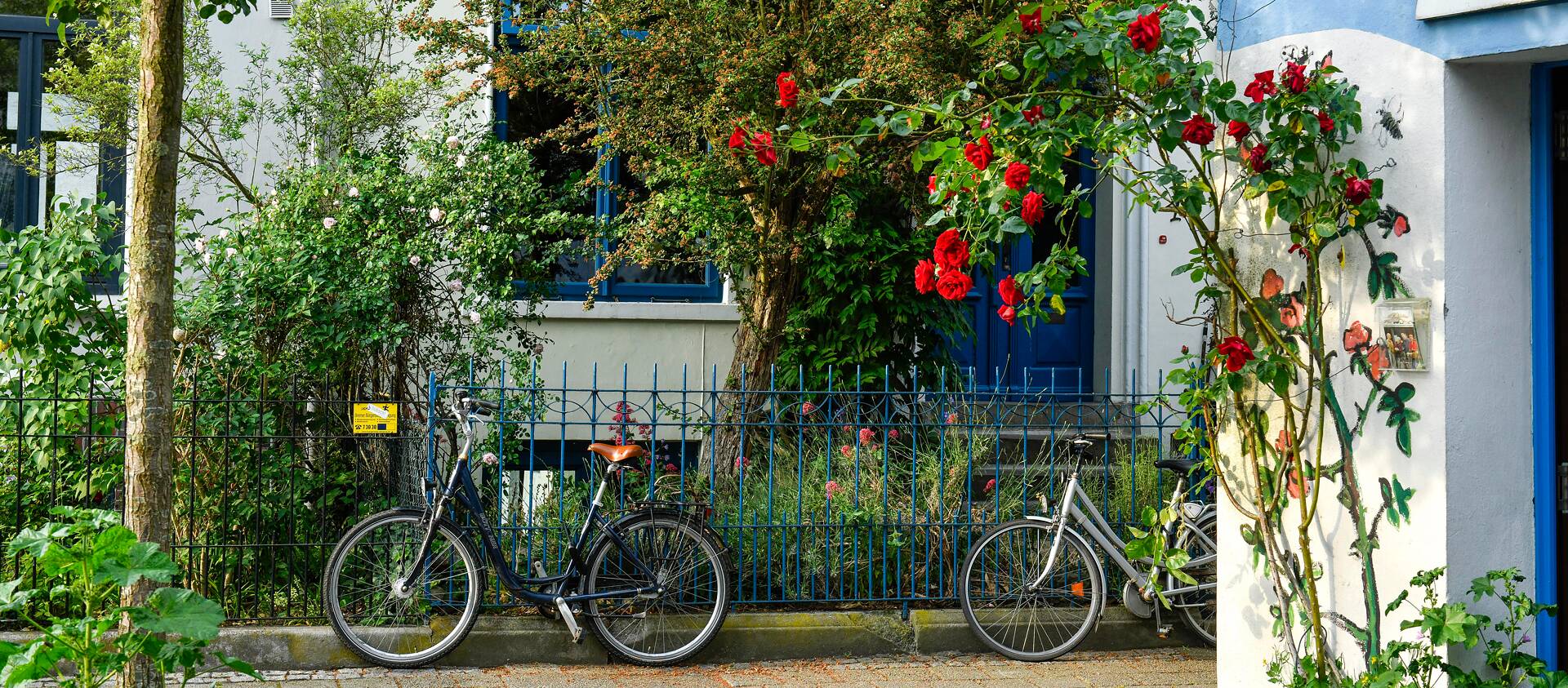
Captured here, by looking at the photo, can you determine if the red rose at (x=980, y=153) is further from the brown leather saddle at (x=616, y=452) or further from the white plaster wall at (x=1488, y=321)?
the brown leather saddle at (x=616, y=452)

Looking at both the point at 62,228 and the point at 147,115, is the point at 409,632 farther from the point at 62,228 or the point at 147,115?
the point at 147,115

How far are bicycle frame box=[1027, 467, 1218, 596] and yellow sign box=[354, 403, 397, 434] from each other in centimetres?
319

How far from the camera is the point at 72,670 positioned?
5.64 meters

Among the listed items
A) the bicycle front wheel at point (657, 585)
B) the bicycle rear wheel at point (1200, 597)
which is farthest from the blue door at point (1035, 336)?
the bicycle front wheel at point (657, 585)

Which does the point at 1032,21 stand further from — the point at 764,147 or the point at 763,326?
the point at 763,326

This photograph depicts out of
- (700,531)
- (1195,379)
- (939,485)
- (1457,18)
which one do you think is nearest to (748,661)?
(700,531)

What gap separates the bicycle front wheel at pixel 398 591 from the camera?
236 inches

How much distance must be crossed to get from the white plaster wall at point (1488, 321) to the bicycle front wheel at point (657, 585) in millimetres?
3306

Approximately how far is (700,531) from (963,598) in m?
1.37

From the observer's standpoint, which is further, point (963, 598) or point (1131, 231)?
point (1131, 231)

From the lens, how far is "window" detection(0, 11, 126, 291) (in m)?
9.01

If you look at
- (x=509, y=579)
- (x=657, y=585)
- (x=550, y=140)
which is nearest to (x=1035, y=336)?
(x=550, y=140)

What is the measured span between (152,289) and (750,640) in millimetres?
3479

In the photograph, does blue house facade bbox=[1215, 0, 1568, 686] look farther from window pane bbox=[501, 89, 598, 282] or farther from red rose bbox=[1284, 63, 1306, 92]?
window pane bbox=[501, 89, 598, 282]
